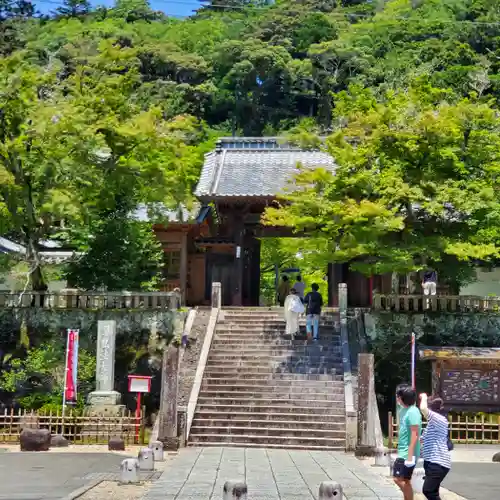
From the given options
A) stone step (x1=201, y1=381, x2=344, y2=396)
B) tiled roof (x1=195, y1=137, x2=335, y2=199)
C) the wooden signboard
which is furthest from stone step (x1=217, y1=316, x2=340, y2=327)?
tiled roof (x1=195, y1=137, x2=335, y2=199)

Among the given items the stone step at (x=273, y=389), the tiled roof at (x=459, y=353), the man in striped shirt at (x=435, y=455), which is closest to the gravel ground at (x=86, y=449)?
the stone step at (x=273, y=389)

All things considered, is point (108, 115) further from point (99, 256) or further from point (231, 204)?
point (231, 204)

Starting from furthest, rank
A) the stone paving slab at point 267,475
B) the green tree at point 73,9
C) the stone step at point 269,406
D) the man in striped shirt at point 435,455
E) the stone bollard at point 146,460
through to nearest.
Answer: the green tree at point 73,9 < the stone step at point 269,406 < the stone bollard at point 146,460 < the stone paving slab at point 267,475 < the man in striped shirt at point 435,455

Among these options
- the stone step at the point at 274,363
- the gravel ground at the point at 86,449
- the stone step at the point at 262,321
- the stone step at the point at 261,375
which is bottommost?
the gravel ground at the point at 86,449

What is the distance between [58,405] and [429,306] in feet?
38.5

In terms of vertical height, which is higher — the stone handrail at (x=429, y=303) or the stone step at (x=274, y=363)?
the stone handrail at (x=429, y=303)

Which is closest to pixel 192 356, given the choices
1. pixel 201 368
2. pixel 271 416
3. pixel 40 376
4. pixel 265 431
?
pixel 201 368

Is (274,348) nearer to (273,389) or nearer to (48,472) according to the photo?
(273,389)

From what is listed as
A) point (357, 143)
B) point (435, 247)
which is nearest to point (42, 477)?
point (435, 247)

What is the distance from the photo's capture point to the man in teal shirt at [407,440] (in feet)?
28.4

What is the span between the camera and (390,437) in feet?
57.3

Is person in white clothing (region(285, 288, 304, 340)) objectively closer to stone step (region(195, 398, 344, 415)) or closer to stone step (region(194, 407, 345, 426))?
stone step (region(195, 398, 344, 415))

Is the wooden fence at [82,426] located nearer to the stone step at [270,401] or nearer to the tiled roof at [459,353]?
the stone step at [270,401]

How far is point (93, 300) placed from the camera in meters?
23.6
